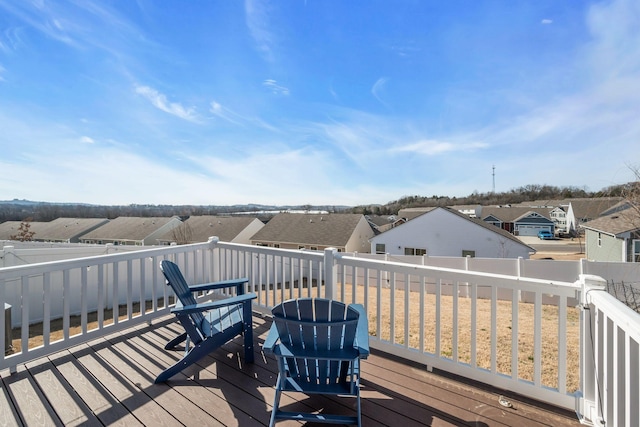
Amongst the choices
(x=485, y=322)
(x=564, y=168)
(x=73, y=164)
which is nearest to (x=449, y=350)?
(x=485, y=322)

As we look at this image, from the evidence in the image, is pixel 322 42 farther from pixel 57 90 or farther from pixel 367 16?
pixel 57 90

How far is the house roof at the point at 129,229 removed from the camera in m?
26.1


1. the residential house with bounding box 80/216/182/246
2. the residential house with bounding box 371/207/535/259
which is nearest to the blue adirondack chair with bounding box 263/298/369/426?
the residential house with bounding box 371/207/535/259

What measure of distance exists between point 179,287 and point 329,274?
152 cm

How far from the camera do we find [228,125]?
10281 millimetres

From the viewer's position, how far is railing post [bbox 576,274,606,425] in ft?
5.85

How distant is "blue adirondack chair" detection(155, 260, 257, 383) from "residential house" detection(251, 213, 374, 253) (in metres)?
17.2

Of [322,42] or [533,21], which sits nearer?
[533,21]

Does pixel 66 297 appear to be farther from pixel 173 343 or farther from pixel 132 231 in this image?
pixel 132 231

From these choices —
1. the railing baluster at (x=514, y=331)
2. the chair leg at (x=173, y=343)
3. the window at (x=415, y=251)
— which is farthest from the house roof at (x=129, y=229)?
the railing baluster at (x=514, y=331)

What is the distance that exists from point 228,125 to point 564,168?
15.2 meters

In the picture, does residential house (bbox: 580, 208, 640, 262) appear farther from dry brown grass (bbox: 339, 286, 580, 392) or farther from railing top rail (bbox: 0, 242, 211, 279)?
railing top rail (bbox: 0, 242, 211, 279)

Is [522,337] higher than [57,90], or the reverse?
[57,90]

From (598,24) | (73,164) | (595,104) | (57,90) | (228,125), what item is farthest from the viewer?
(73,164)
